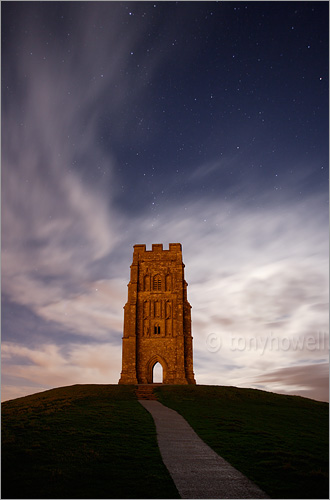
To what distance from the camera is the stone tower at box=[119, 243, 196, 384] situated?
151 ft

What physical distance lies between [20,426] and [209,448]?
8.81m

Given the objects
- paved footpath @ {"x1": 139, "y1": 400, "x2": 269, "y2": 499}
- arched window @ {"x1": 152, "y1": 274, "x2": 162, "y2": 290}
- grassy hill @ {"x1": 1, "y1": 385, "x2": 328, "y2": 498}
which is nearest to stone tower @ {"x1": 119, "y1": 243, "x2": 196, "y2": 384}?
arched window @ {"x1": 152, "y1": 274, "x2": 162, "y2": 290}

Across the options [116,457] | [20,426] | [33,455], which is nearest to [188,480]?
[116,457]

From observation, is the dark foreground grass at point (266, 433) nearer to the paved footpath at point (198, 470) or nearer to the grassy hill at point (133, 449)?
the grassy hill at point (133, 449)

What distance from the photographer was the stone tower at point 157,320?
151 feet

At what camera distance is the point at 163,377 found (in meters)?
45.8

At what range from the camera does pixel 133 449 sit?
12.6 metres

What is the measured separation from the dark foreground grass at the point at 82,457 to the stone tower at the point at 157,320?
26.3 meters

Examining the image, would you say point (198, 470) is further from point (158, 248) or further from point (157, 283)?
point (158, 248)

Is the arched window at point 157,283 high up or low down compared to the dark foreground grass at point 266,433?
up

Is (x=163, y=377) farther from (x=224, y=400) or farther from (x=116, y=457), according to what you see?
(x=116, y=457)

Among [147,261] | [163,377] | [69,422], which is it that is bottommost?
[163,377]

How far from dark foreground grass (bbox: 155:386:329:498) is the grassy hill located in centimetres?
3

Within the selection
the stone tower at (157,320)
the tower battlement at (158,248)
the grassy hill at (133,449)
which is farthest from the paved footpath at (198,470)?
the tower battlement at (158,248)
